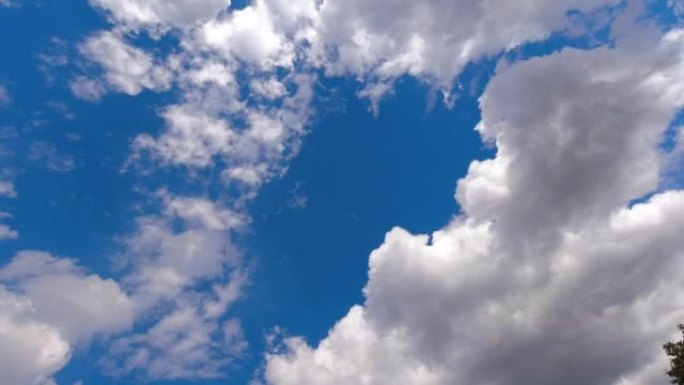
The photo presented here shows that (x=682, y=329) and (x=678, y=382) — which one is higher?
(x=682, y=329)

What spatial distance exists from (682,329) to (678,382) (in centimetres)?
881

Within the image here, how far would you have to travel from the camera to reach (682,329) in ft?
204

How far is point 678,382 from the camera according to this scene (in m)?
59.6
